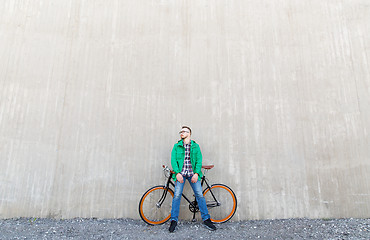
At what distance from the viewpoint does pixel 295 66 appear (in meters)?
4.43

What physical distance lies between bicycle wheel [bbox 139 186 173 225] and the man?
0.33 metres

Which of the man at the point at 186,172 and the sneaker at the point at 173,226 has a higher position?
the man at the point at 186,172

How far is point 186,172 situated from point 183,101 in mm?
1372

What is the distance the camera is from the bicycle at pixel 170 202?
3498 mm

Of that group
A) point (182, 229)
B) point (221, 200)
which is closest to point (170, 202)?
point (182, 229)

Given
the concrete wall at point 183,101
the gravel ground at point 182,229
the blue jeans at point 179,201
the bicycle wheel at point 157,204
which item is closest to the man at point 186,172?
the blue jeans at point 179,201

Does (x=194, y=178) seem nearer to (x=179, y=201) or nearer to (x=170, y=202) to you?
(x=179, y=201)

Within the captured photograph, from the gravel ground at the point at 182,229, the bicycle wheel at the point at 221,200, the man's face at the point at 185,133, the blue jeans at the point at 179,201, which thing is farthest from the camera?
the bicycle wheel at the point at 221,200

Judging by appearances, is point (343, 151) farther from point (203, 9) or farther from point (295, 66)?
point (203, 9)

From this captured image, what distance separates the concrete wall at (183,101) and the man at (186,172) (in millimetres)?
542

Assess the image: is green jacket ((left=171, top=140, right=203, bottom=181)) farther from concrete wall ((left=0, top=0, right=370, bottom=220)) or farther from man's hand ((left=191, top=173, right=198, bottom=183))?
concrete wall ((left=0, top=0, right=370, bottom=220))

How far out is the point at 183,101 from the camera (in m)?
4.16

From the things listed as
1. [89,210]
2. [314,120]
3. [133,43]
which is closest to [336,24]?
[314,120]

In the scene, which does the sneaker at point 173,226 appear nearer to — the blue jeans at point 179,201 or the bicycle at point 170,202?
the blue jeans at point 179,201
